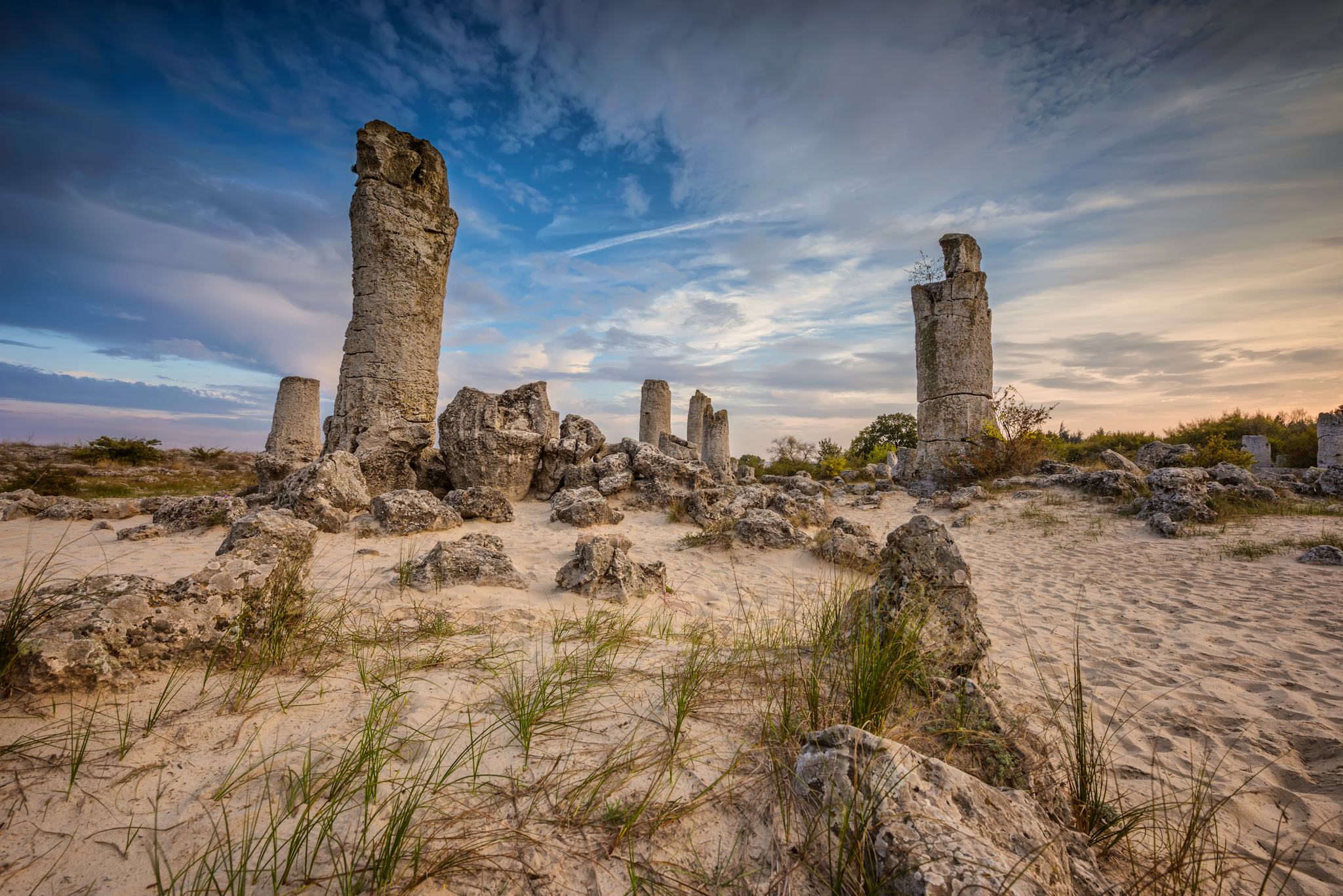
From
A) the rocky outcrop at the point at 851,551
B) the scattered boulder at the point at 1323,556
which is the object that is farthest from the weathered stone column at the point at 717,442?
the scattered boulder at the point at 1323,556

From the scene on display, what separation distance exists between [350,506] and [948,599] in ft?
23.3

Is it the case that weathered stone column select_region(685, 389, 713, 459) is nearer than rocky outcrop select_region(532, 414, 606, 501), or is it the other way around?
rocky outcrop select_region(532, 414, 606, 501)

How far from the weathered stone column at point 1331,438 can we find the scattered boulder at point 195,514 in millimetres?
26770

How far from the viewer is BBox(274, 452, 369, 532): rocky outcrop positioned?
6.42 metres

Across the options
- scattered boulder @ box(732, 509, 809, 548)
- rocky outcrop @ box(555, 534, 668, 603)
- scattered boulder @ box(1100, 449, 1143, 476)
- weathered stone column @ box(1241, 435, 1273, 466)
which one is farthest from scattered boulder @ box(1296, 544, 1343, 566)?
weathered stone column @ box(1241, 435, 1273, 466)

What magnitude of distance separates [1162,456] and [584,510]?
49.0 feet

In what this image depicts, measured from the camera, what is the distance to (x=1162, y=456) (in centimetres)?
1349

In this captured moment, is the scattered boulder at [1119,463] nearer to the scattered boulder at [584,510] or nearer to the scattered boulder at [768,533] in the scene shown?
the scattered boulder at [768,533]

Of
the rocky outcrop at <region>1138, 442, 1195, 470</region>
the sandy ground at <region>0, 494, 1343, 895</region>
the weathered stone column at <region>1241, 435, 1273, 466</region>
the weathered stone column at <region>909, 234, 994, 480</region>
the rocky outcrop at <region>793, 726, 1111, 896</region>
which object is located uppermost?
the weathered stone column at <region>909, 234, 994, 480</region>

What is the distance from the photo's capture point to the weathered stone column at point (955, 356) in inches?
531

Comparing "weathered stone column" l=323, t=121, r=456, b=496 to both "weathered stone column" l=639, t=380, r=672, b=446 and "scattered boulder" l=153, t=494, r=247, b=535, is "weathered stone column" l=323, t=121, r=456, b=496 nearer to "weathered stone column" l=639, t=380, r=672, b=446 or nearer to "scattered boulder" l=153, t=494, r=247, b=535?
"scattered boulder" l=153, t=494, r=247, b=535

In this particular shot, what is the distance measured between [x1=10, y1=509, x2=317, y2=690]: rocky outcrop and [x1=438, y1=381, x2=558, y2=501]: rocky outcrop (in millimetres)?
5948

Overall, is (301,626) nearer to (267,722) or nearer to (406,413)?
(267,722)

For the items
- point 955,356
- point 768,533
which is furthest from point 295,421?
point 955,356
